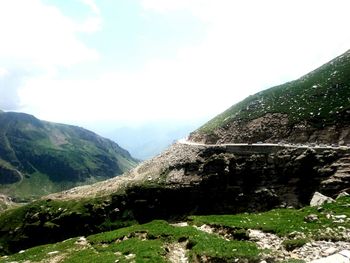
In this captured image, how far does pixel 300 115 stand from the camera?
4011 inches

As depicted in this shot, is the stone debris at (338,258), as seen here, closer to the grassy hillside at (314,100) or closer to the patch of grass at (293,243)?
the patch of grass at (293,243)

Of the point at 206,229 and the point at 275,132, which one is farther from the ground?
the point at 206,229

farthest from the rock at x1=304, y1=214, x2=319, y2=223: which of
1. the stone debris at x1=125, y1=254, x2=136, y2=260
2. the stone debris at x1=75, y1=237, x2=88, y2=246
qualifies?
the stone debris at x1=75, y1=237, x2=88, y2=246

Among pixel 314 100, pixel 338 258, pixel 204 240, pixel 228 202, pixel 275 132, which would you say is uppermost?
pixel 314 100

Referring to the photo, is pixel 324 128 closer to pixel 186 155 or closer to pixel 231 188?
pixel 231 188

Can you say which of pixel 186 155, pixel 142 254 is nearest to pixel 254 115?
pixel 186 155

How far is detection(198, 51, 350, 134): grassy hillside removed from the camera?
95731 mm

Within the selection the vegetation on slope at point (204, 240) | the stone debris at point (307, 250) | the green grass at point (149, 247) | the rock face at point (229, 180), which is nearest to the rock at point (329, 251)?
the stone debris at point (307, 250)

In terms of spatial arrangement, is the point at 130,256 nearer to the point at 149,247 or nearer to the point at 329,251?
the point at 149,247

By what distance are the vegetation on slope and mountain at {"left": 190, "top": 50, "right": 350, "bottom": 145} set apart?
52.3 metres

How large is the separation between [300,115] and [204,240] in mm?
73298

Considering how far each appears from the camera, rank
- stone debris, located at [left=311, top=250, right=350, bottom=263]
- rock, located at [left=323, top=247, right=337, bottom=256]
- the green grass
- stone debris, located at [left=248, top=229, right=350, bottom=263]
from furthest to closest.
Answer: the green grass, stone debris, located at [left=248, top=229, right=350, bottom=263], rock, located at [left=323, top=247, right=337, bottom=256], stone debris, located at [left=311, top=250, right=350, bottom=263]

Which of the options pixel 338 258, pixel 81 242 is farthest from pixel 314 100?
pixel 338 258

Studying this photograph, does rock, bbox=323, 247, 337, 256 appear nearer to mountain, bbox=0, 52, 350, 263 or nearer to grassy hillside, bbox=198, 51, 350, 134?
mountain, bbox=0, 52, 350, 263
